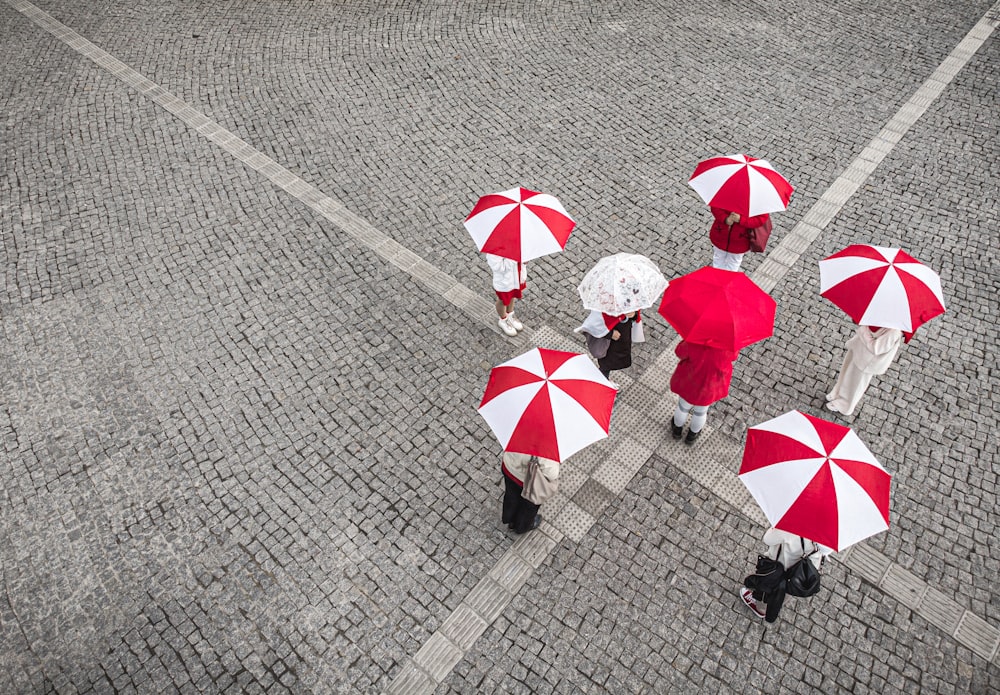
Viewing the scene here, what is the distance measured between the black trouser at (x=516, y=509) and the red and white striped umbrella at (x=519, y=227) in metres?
2.06

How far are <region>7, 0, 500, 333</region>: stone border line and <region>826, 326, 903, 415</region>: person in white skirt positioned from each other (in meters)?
3.57

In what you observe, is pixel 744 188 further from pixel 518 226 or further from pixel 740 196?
pixel 518 226

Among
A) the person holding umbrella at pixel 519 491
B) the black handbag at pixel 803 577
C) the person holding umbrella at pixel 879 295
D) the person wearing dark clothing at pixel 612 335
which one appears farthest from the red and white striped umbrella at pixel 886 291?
the person holding umbrella at pixel 519 491

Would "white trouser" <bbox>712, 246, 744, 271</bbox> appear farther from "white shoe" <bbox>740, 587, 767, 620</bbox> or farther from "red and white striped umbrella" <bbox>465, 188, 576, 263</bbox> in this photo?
"white shoe" <bbox>740, 587, 767, 620</bbox>

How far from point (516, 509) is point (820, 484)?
2.41m

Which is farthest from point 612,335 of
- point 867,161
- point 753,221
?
point 867,161

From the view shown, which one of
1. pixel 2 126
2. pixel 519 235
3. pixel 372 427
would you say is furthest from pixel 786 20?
pixel 2 126

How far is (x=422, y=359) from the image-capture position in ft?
24.2

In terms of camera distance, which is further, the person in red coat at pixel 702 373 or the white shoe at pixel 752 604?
the person in red coat at pixel 702 373

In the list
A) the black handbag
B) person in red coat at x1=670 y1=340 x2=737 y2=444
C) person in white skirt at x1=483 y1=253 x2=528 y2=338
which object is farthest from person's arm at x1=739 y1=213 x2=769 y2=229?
the black handbag

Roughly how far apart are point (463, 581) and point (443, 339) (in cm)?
277

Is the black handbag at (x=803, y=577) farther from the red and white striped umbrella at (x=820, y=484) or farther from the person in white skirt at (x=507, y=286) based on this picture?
the person in white skirt at (x=507, y=286)

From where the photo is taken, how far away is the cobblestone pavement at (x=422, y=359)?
5461 millimetres

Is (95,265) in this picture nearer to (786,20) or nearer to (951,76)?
(786,20)
